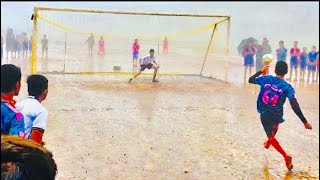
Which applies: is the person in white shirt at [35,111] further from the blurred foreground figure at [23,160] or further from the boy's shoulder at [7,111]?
the blurred foreground figure at [23,160]

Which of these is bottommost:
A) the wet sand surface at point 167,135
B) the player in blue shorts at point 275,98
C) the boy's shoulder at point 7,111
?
the wet sand surface at point 167,135

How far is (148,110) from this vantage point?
10.6 meters

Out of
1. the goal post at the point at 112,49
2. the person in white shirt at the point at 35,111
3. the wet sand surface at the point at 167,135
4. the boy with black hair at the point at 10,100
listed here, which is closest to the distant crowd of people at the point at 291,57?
the goal post at the point at 112,49

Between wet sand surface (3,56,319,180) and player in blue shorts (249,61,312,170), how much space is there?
59 centimetres

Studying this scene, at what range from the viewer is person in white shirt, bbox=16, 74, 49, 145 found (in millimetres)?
3517

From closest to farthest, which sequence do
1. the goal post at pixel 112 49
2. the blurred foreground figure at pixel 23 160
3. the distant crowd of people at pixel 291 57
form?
the blurred foreground figure at pixel 23 160 < the goal post at pixel 112 49 < the distant crowd of people at pixel 291 57

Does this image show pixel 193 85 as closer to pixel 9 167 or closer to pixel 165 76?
pixel 165 76

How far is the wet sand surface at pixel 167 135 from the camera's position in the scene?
6500 millimetres

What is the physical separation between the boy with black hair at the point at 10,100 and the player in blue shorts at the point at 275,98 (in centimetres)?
432

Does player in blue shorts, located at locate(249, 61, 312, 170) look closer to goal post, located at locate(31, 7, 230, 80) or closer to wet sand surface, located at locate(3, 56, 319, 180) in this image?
wet sand surface, located at locate(3, 56, 319, 180)

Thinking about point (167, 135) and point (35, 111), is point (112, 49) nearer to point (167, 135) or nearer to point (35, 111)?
point (167, 135)

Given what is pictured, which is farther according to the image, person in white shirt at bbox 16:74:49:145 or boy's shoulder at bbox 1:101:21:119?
person in white shirt at bbox 16:74:49:145

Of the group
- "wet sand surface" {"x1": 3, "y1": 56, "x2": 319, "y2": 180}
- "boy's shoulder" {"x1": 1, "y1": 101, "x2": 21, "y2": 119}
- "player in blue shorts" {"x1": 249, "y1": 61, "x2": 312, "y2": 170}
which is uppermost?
"boy's shoulder" {"x1": 1, "y1": 101, "x2": 21, "y2": 119}

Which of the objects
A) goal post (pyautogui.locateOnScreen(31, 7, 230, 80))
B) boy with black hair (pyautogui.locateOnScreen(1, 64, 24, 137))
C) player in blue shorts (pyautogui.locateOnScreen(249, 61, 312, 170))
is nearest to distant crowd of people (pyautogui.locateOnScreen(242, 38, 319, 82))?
goal post (pyautogui.locateOnScreen(31, 7, 230, 80))
